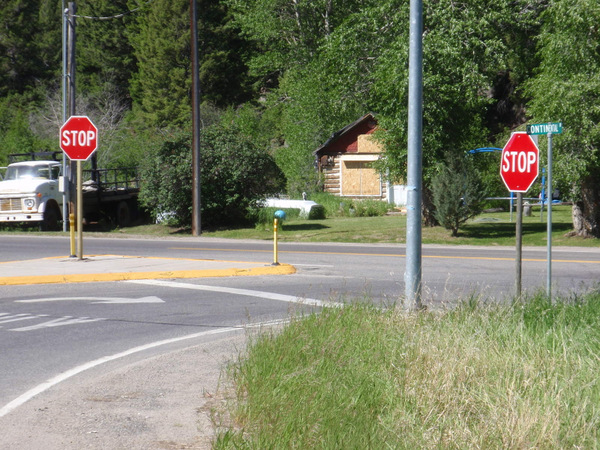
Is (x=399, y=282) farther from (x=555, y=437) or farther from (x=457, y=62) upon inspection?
(x=457, y=62)

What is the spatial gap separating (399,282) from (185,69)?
167 ft

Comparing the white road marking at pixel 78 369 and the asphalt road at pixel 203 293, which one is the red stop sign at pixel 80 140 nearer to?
the asphalt road at pixel 203 293

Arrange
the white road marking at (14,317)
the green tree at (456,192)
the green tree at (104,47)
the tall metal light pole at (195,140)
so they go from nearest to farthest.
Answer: the white road marking at (14,317)
the green tree at (456,192)
the tall metal light pole at (195,140)
the green tree at (104,47)

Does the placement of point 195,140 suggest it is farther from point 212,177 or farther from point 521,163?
point 521,163

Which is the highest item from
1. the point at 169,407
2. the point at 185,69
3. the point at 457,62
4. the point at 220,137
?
the point at 185,69

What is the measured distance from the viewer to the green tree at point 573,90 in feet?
71.8

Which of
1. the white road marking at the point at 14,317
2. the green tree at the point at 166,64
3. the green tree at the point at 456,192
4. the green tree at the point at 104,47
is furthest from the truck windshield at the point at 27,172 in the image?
the green tree at the point at 104,47

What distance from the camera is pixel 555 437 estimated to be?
16.8 feet

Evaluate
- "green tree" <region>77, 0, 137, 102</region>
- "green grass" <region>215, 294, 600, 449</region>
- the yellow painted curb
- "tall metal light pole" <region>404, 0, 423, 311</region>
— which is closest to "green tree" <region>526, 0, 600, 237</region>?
the yellow painted curb

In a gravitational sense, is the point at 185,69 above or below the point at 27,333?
above

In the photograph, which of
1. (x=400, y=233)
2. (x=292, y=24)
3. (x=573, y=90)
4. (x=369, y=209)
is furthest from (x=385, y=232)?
(x=292, y=24)

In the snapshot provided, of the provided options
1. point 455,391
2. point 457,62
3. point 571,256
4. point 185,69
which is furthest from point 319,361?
point 185,69

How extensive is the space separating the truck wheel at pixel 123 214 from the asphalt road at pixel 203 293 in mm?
9329

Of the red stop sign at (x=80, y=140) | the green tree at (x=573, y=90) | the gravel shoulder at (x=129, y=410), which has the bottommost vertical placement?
the gravel shoulder at (x=129, y=410)
